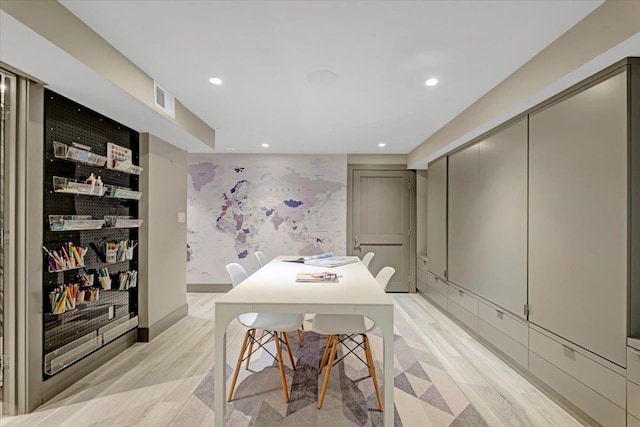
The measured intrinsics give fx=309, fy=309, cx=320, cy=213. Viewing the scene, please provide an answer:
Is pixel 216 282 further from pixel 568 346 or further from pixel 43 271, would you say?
A: pixel 568 346

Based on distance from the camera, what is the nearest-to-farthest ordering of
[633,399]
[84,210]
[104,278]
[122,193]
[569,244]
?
[633,399]
[569,244]
[84,210]
[104,278]
[122,193]

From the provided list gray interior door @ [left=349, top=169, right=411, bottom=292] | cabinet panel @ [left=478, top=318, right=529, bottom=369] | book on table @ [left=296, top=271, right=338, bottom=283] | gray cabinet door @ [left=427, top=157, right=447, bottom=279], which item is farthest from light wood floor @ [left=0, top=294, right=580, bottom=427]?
gray interior door @ [left=349, top=169, right=411, bottom=292]

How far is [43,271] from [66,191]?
1.87ft

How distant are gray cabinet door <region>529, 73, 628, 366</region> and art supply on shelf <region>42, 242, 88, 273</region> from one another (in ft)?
11.4

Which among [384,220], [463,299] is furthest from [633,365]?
[384,220]

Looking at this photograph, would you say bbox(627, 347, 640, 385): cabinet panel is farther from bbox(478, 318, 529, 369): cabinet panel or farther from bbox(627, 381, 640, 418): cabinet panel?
bbox(478, 318, 529, 369): cabinet panel

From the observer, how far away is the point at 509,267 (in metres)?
2.74

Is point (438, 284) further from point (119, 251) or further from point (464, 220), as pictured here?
point (119, 251)

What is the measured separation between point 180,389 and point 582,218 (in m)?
3.00

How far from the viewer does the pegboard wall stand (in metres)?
2.17

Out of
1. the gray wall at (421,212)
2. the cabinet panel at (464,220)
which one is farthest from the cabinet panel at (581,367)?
the gray wall at (421,212)

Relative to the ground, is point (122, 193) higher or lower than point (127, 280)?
higher

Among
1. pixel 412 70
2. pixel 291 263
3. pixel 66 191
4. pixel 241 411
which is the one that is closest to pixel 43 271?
pixel 66 191

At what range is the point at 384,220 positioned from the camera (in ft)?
17.8
